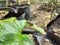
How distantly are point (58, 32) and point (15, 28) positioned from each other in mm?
699

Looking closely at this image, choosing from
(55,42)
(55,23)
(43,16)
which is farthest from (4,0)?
(55,42)

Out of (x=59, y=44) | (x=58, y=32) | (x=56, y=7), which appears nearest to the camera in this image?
(x=59, y=44)

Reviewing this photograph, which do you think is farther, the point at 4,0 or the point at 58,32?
the point at 4,0

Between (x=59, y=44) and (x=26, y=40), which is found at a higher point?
(x=26, y=40)

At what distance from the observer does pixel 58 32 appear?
1373 millimetres

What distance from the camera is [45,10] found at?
136 inches

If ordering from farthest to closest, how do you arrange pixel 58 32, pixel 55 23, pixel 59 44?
pixel 55 23
pixel 58 32
pixel 59 44

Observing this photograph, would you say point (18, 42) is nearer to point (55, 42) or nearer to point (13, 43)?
point (13, 43)

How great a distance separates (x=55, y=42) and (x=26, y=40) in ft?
2.26

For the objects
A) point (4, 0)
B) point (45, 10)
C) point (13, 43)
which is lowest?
point (45, 10)

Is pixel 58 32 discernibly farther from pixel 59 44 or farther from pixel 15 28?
pixel 15 28

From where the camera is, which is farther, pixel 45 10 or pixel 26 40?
pixel 45 10

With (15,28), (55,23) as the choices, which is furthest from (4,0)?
(15,28)

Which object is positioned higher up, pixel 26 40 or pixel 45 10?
pixel 26 40
